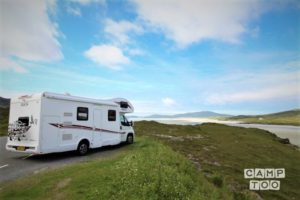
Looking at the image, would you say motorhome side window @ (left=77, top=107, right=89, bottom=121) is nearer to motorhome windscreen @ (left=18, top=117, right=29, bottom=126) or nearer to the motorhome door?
the motorhome door

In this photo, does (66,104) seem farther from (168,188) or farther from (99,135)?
(168,188)

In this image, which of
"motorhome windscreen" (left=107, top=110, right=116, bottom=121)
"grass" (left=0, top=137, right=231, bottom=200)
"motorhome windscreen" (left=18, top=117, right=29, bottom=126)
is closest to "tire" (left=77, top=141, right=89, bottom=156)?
"motorhome windscreen" (left=107, top=110, right=116, bottom=121)

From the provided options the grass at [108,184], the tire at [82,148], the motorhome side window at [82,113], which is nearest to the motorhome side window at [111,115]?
the motorhome side window at [82,113]

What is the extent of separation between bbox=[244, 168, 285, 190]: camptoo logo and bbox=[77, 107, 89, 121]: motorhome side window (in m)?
11.0

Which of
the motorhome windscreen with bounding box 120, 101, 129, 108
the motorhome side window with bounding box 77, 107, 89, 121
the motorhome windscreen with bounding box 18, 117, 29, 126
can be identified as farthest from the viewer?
the motorhome windscreen with bounding box 120, 101, 129, 108

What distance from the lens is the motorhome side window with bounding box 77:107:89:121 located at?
51.9 feet

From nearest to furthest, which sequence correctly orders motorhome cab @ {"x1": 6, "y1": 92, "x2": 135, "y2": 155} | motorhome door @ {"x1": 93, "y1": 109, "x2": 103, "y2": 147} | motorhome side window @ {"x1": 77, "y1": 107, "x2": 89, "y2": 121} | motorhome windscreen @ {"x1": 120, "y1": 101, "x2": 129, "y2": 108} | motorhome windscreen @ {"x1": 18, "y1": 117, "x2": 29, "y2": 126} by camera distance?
motorhome cab @ {"x1": 6, "y1": 92, "x2": 135, "y2": 155} → motorhome windscreen @ {"x1": 18, "y1": 117, "x2": 29, "y2": 126} → motorhome side window @ {"x1": 77, "y1": 107, "x2": 89, "y2": 121} → motorhome door @ {"x1": 93, "y1": 109, "x2": 103, "y2": 147} → motorhome windscreen @ {"x1": 120, "y1": 101, "x2": 129, "y2": 108}

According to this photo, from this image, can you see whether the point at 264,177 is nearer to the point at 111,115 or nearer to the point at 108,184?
the point at 111,115

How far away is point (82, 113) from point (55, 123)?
2.05m

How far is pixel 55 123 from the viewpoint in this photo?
1430 centimetres

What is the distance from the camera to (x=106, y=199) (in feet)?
26.9

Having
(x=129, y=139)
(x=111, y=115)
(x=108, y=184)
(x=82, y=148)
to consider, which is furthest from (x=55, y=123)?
(x=129, y=139)

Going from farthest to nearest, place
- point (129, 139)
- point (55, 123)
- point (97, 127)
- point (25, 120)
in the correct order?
1. point (129, 139)
2. point (97, 127)
3. point (55, 123)
4. point (25, 120)

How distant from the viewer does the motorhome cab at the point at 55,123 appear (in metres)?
13.7
